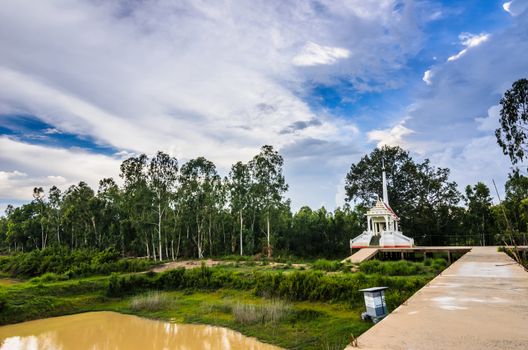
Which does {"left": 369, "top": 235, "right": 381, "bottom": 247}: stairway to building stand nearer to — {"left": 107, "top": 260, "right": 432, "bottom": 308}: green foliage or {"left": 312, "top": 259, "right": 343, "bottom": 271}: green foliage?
{"left": 107, "top": 260, "right": 432, "bottom": 308}: green foliage

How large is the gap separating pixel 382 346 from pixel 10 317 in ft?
50.0

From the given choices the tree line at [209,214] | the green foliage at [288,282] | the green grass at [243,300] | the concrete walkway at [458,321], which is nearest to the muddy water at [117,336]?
the green grass at [243,300]

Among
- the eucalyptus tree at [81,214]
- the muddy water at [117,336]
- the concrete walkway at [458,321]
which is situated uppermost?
the eucalyptus tree at [81,214]

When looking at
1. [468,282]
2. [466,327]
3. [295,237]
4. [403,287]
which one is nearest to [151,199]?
[295,237]

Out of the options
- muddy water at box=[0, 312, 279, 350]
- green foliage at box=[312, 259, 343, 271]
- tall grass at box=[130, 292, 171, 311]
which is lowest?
muddy water at box=[0, 312, 279, 350]

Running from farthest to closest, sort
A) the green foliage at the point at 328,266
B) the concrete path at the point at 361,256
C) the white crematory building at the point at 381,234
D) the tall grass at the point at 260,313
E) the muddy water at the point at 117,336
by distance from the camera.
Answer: the white crematory building at the point at 381,234
the concrete path at the point at 361,256
the green foliage at the point at 328,266
the tall grass at the point at 260,313
the muddy water at the point at 117,336

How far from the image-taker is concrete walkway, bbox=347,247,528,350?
12.0ft

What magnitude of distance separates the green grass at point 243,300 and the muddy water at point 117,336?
479 millimetres

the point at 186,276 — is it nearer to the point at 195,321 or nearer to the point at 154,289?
the point at 154,289

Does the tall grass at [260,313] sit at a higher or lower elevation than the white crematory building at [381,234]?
lower

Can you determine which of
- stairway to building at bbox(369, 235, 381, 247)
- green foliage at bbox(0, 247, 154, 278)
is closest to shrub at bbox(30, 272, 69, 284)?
green foliage at bbox(0, 247, 154, 278)

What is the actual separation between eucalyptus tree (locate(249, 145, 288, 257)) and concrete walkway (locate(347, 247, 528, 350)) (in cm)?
2243

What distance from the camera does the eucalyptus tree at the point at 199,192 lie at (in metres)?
30.2

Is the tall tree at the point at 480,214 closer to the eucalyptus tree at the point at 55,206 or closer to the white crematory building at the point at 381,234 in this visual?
Answer: the white crematory building at the point at 381,234
